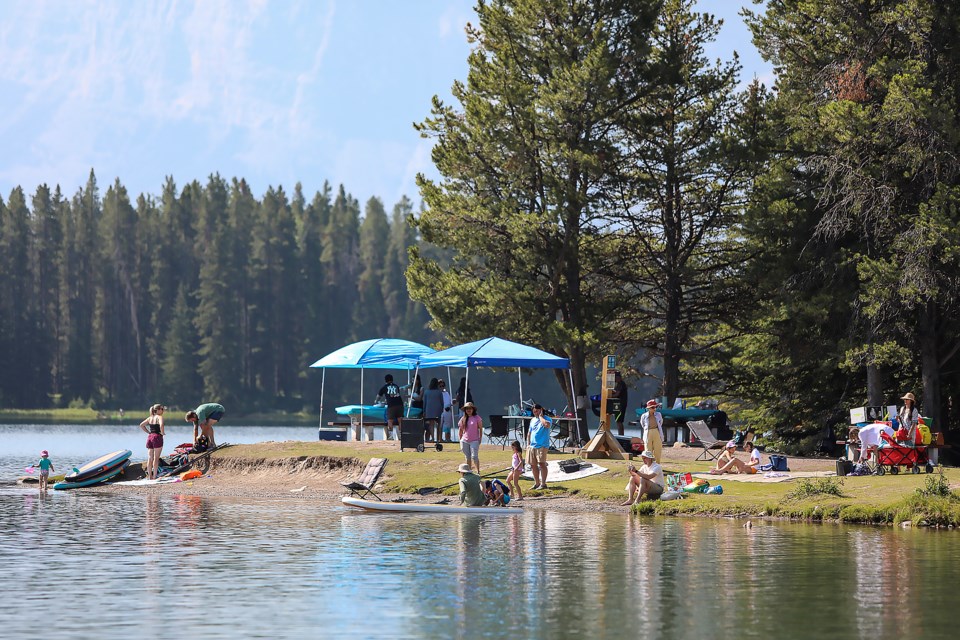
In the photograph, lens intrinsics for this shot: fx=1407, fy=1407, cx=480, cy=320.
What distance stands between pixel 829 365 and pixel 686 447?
491 cm

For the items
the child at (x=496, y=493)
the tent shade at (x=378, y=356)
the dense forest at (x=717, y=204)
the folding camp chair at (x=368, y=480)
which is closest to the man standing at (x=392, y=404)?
the tent shade at (x=378, y=356)

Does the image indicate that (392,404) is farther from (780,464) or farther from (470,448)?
(780,464)

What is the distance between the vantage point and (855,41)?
133ft

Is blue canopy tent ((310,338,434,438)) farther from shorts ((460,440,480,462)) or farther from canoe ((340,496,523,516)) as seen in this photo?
canoe ((340,496,523,516))

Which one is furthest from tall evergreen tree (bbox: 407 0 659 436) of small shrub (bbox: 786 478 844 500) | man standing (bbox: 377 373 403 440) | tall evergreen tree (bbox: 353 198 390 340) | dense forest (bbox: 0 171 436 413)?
tall evergreen tree (bbox: 353 198 390 340)

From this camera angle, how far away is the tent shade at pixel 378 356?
44.2 metres

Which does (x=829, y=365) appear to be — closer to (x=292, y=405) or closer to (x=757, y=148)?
(x=757, y=148)

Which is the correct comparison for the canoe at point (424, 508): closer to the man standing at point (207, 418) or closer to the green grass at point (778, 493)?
the green grass at point (778, 493)

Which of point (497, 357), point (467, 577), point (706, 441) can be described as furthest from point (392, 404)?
point (467, 577)

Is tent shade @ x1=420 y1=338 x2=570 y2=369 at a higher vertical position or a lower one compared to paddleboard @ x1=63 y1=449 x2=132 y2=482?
higher

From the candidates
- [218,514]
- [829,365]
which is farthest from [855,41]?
[218,514]

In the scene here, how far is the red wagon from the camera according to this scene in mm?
32219

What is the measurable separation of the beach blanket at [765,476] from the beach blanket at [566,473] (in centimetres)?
263

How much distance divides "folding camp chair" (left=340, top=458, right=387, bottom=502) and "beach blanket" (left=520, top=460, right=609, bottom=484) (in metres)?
3.66
